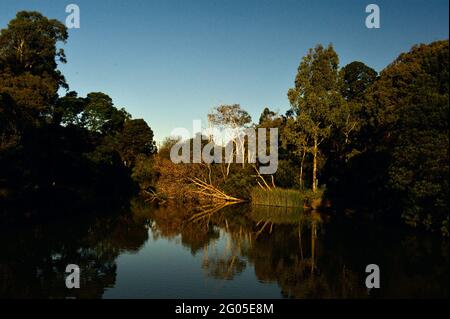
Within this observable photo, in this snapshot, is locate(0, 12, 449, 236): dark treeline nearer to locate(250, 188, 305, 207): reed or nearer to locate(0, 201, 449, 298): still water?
locate(250, 188, 305, 207): reed

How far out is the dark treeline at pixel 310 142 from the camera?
23469 mm

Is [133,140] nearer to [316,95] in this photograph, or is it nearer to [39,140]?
[39,140]

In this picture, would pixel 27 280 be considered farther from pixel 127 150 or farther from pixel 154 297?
pixel 127 150

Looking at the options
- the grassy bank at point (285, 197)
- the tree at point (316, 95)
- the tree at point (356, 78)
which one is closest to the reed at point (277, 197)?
the grassy bank at point (285, 197)

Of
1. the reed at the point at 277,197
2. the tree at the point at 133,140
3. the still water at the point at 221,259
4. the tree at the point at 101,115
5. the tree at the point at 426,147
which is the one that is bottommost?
the still water at the point at 221,259

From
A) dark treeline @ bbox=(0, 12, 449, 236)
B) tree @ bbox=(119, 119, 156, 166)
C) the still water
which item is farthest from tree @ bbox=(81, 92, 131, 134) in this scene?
the still water

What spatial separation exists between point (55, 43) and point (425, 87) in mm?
36126

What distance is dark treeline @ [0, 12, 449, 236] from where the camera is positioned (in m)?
23.5

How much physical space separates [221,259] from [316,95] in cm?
2380

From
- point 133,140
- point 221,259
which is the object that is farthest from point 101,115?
point 221,259

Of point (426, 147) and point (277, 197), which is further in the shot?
point (277, 197)

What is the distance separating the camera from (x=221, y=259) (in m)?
20.6

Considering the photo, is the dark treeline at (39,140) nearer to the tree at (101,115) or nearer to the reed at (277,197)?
the tree at (101,115)

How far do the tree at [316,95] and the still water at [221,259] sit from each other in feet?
33.9
